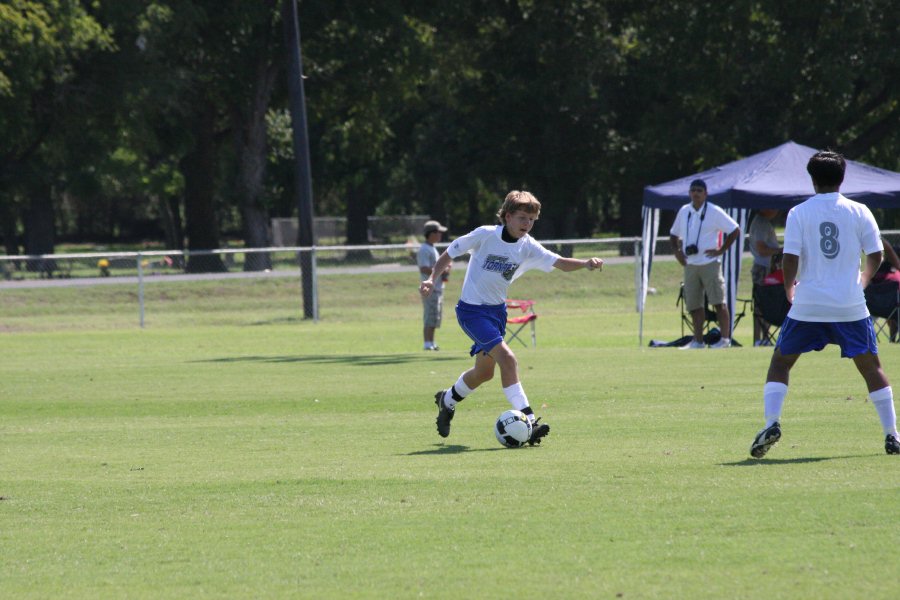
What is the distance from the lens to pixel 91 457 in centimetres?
945

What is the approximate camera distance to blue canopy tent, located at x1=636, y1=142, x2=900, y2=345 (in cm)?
1877

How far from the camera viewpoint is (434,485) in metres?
7.65

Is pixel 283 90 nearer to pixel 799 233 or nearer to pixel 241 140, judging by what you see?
pixel 241 140

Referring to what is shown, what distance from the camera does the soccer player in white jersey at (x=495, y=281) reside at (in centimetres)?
943

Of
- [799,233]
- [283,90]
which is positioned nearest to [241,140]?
[283,90]

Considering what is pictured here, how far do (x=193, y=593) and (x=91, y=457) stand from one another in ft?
14.2

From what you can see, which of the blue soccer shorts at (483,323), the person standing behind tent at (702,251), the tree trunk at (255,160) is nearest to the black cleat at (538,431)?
the blue soccer shorts at (483,323)

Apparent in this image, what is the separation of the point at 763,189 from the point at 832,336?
11.2 m

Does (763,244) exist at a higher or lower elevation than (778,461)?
higher

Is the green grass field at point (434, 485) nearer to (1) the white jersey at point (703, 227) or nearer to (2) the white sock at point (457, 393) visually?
(2) the white sock at point (457, 393)

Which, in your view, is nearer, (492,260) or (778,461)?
(778,461)

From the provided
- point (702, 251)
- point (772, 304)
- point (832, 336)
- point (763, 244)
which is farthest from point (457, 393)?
point (763, 244)

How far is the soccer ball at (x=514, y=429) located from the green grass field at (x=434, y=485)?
5.5 inches

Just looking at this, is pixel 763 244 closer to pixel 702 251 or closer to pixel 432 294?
pixel 702 251
